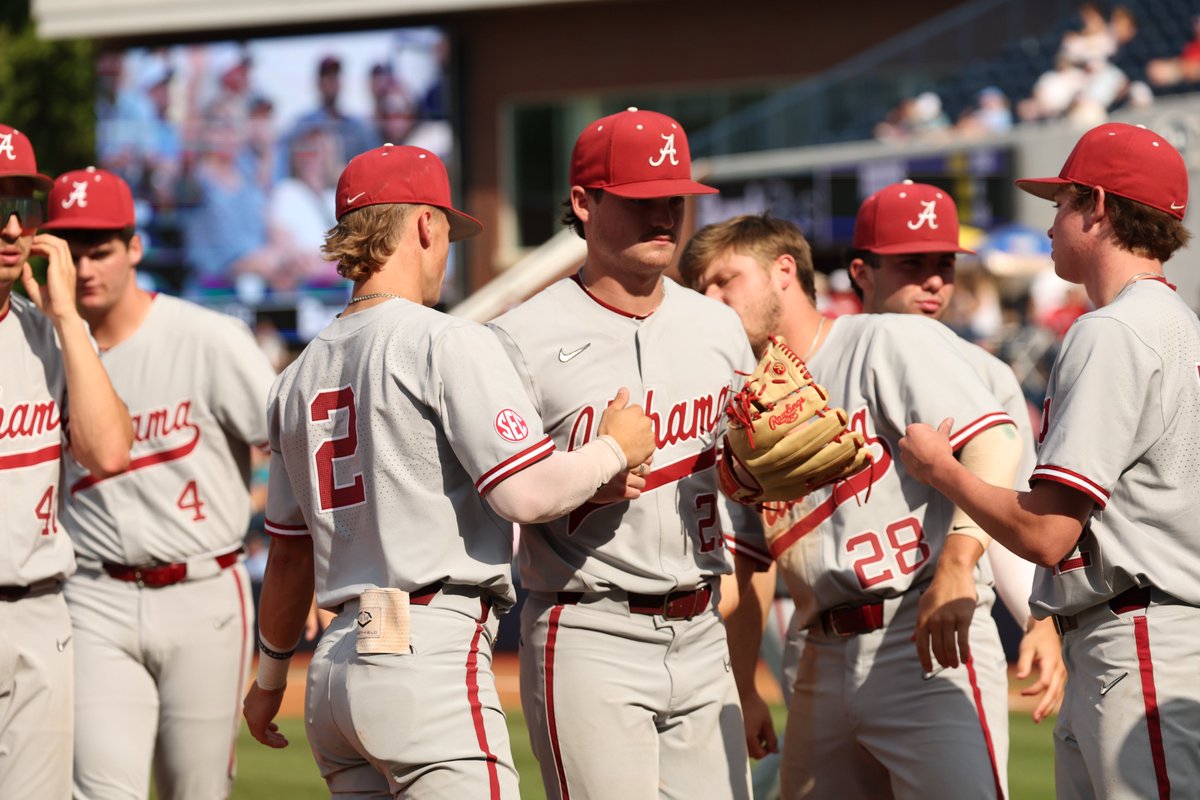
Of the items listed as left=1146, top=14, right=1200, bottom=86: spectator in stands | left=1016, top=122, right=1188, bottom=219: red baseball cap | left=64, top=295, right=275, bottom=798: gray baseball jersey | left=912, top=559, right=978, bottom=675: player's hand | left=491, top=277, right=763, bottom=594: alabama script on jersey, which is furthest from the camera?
left=1146, top=14, right=1200, bottom=86: spectator in stands

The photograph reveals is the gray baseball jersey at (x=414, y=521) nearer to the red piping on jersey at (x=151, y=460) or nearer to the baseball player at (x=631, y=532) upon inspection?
the baseball player at (x=631, y=532)

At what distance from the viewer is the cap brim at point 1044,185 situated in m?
3.55

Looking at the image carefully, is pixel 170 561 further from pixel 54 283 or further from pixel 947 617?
pixel 947 617

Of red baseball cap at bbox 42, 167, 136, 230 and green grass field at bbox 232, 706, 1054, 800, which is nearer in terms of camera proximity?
red baseball cap at bbox 42, 167, 136, 230

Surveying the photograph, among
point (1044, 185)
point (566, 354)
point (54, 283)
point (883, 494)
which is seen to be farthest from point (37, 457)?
point (1044, 185)

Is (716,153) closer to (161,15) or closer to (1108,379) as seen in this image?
(161,15)

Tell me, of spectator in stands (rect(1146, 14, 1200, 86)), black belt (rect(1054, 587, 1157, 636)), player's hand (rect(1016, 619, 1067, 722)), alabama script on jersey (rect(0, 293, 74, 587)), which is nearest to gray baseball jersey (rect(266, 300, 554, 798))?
alabama script on jersey (rect(0, 293, 74, 587))

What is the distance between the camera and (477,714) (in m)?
3.22

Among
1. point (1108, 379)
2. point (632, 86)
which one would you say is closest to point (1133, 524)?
point (1108, 379)

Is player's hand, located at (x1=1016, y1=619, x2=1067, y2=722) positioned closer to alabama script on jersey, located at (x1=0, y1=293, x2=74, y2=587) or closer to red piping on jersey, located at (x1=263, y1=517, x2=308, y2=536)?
red piping on jersey, located at (x1=263, y1=517, x2=308, y2=536)

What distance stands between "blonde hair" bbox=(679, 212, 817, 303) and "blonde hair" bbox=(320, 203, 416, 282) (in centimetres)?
133

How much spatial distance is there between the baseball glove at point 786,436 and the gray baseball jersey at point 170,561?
77.4 inches

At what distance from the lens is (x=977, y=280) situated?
16.1 m

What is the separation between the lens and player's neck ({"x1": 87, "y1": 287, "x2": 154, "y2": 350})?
194 inches
